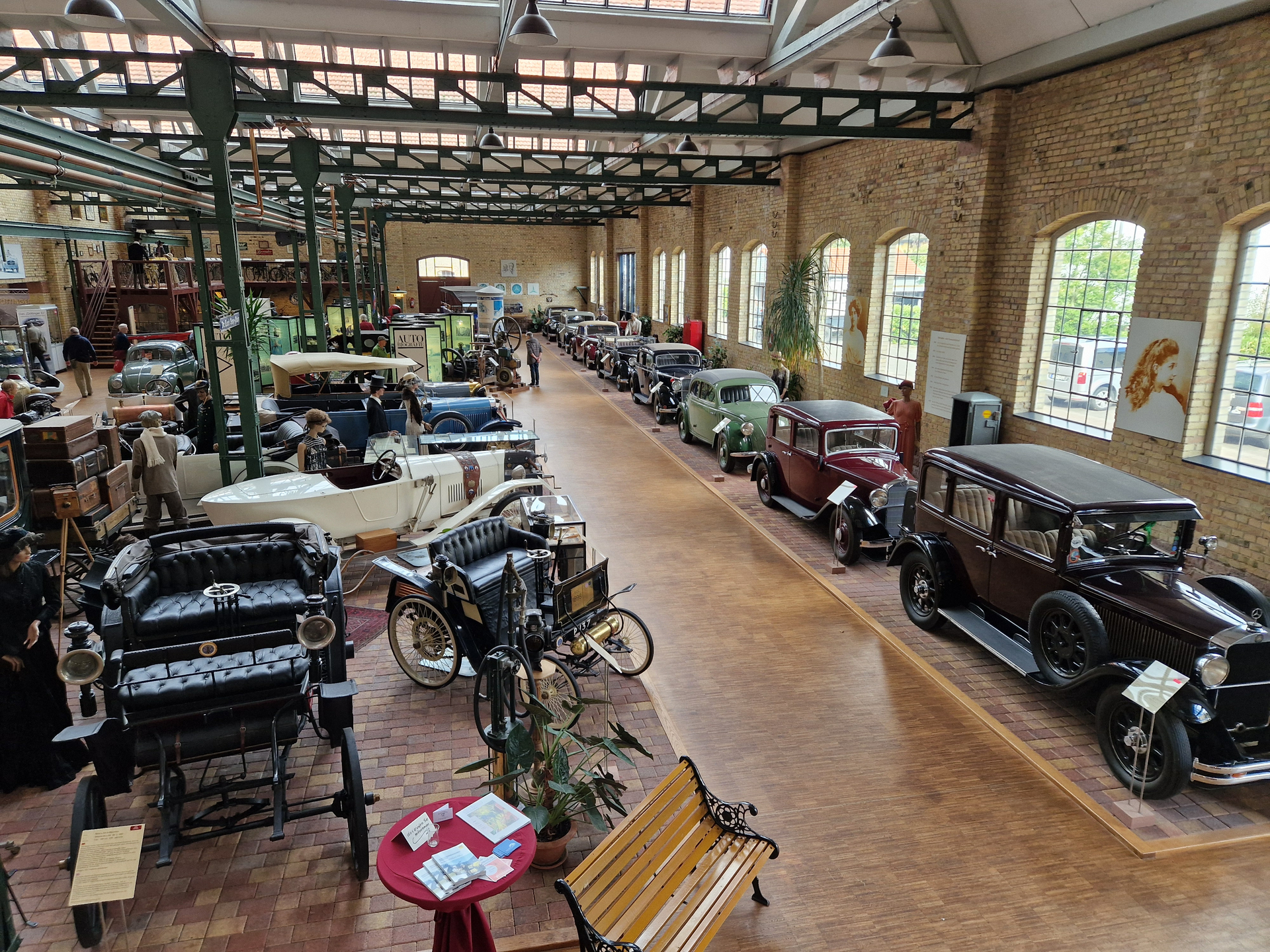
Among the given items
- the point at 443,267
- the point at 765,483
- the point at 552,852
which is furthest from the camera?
the point at 443,267

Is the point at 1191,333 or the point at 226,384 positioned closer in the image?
the point at 1191,333

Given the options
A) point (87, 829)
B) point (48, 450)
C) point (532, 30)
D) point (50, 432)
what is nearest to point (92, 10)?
point (532, 30)

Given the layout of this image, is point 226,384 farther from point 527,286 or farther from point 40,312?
point 527,286

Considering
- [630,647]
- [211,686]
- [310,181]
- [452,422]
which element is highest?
[310,181]

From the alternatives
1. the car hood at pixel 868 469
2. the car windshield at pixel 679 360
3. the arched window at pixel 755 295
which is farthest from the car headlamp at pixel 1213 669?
the arched window at pixel 755 295

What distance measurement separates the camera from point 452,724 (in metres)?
6.10

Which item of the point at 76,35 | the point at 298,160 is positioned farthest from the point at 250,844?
the point at 76,35

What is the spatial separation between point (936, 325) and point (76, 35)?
15.0 meters

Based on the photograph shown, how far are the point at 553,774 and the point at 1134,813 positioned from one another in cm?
376

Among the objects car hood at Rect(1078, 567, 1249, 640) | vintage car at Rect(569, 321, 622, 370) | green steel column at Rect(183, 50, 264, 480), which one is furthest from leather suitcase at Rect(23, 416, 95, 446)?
vintage car at Rect(569, 321, 622, 370)

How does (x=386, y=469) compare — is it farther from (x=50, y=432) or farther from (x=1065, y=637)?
(x=1065, y=637)

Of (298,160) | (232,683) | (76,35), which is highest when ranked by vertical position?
(76,35)

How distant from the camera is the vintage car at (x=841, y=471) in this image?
9477mm

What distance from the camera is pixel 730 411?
14.3 metres
